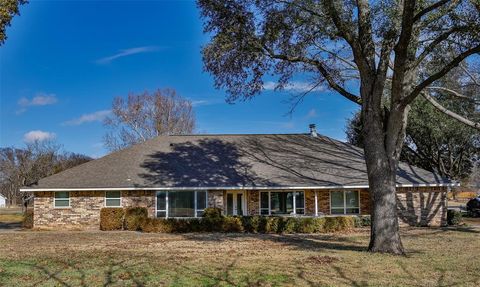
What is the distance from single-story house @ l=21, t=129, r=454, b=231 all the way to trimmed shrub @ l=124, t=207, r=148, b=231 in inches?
50.0

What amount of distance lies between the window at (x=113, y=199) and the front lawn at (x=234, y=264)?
8614 millimetres

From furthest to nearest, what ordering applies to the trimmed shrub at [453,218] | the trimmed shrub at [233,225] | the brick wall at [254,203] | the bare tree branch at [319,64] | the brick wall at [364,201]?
the brick wall at [254,203] < the brick wall at [364,201] < the trimmed shrub at [453,218] < the trimmed shrub at [233,225] < the bare tree branch at [319,64]

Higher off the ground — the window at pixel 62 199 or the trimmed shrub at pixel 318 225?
the window at pixel 62 199

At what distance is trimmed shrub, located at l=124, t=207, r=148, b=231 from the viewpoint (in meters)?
24.5

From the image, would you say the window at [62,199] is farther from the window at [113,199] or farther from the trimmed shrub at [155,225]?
the trimmed shrub at [155,225]

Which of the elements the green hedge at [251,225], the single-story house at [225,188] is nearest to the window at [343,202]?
the single-story house at [225,188]

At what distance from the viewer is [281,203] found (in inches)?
1095

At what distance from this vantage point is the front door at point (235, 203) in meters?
27.9

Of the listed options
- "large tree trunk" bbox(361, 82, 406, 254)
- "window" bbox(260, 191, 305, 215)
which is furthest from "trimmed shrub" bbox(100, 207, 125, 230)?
"large tree trunk" bbox(361, 82, 406, 254)

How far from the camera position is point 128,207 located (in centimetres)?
2586

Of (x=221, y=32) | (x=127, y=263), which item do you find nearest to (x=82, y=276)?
(x=127, y=263)

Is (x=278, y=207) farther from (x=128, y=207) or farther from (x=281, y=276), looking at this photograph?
(x=281, y=276)

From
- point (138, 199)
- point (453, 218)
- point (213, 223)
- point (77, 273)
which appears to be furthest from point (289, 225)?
point (77, 273)

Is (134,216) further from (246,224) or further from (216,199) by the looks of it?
(246,224)
